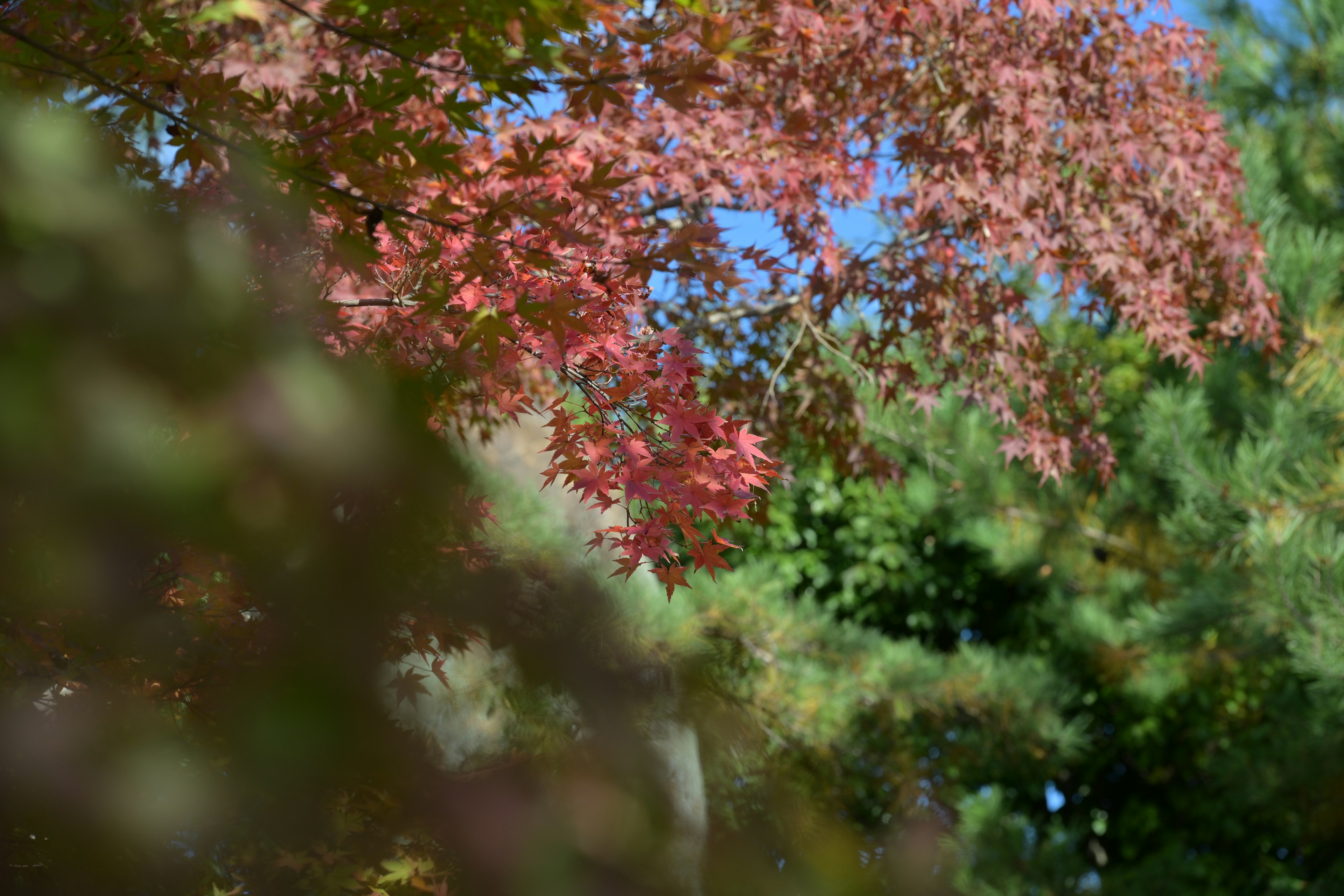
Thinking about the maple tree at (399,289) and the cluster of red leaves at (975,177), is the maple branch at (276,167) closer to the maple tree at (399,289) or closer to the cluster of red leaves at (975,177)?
the maple tree at (399,289)

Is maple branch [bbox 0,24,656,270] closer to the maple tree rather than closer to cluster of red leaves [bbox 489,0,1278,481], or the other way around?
the maple tree

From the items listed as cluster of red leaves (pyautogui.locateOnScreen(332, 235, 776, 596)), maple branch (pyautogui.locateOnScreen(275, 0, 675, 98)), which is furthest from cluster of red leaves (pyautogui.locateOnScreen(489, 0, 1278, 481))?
maple branch (pyautogui.locateOnScreen(275, 0, 675, 98))

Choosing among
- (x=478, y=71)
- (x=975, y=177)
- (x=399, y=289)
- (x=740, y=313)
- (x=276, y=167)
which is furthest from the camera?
(x=740, y=313)

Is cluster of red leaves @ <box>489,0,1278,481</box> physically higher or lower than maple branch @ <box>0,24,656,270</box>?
higher

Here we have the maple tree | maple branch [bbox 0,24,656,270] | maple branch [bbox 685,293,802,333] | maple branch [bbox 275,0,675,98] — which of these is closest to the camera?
maple branch [bbox 275,0,675,98]

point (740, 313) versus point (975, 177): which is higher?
point (740, 313)

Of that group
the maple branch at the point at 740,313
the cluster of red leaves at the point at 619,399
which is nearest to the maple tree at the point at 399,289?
the cluster of red leaves at the point at 619,399

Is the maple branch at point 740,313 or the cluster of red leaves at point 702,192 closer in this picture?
the cluster of red leaves at point 702,192

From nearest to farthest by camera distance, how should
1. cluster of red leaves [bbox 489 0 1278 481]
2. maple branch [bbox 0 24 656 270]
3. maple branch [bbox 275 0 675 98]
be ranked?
maple branch [bbox 275 0 675 98]
maple branch [bbox 0 24 656 270]
cluster of red leaves [bbox 489 0 1278 481]

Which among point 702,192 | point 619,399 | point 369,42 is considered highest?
point 702,192

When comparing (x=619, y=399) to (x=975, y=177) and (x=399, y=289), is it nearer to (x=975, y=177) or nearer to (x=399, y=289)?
(x=399, y=289)

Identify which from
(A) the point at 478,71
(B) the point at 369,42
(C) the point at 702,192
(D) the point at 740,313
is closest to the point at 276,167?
(B) the point at 369,42

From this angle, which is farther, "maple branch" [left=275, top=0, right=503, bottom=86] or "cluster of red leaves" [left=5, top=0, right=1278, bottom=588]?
"cluster of red leaves" [left=5, top=0, right=1278, bottom=588]

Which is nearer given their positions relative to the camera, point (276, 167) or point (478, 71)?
point (478, 71)
